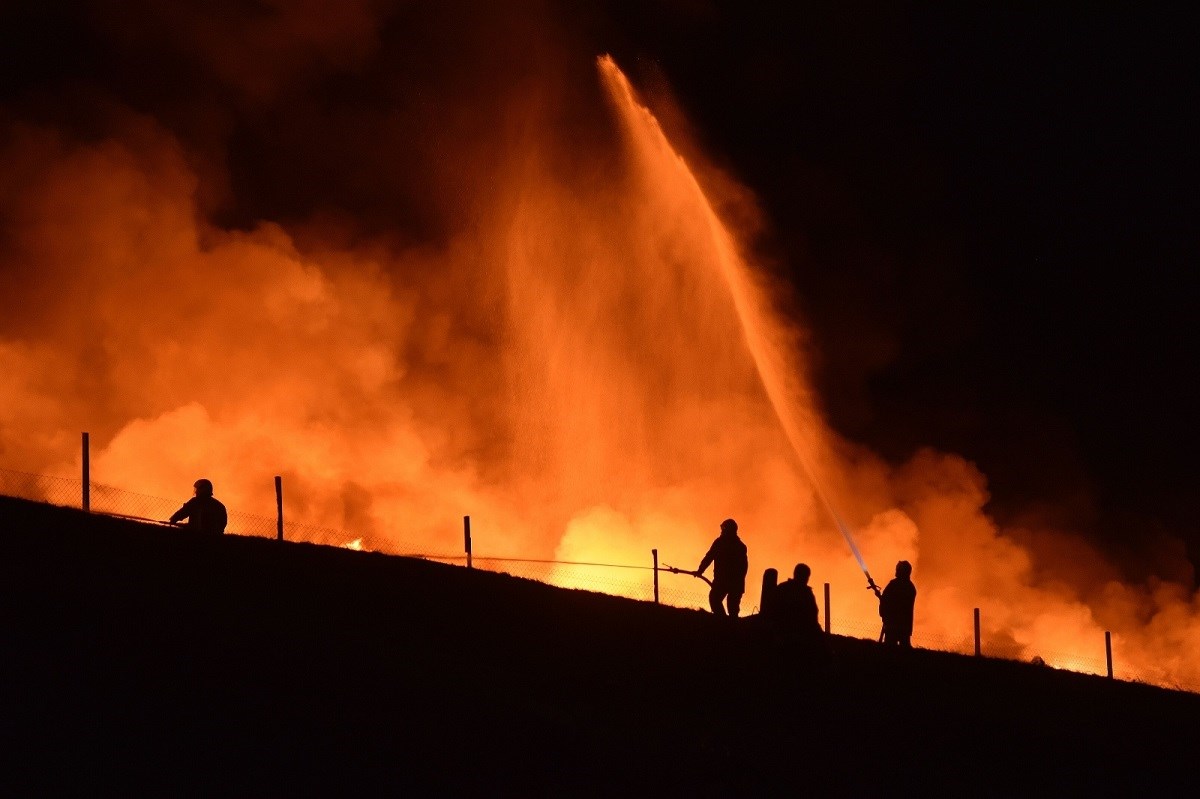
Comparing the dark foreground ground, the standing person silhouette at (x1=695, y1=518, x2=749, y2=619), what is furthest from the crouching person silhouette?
the standing person silhouette at (x1=695, y1=518, x2=749, y2=619)

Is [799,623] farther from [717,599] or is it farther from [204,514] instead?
[204,514]

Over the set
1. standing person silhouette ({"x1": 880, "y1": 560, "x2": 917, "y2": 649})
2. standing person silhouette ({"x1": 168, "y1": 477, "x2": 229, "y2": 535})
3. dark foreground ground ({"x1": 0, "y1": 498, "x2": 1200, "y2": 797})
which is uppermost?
standing person silhouette ({"x1": 168, "y1": 477, "x2": 229, "y2": 535})

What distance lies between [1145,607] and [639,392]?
1914 cm

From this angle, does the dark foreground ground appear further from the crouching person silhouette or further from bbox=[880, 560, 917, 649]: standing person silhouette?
bbox=[880, 560, 917, 649]: standing person silhouette

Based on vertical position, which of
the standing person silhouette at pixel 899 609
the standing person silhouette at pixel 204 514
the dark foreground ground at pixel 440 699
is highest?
the standing person silhouette at pixel 204 514

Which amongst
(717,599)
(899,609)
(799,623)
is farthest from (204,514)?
(899,609)

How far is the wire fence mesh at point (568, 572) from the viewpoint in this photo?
113 ft

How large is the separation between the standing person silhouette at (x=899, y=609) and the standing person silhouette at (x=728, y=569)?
2434mm

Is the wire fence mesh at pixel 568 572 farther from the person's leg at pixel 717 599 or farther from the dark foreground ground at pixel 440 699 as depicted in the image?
the dark foreground ground at pixel 440 699

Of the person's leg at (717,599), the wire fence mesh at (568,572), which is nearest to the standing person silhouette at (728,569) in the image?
the person's leg at (717,599)

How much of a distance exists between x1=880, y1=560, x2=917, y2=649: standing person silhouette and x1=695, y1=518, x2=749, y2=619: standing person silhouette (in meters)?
2.43

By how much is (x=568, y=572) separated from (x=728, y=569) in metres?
17.5

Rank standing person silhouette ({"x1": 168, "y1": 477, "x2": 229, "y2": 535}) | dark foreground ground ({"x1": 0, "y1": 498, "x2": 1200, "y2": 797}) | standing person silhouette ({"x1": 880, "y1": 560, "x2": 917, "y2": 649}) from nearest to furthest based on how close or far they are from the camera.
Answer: dark foreground ground ({"x1": 0, "y1": 498, "x2": 1200, "y2": 797})
standing person silhouette ({"x1": 168, "y1": 477, "x2": 229, "y2": 535})
standing person silhouette ({"x1": 880, "y1": 560, "x2": 917, "y2": 649})

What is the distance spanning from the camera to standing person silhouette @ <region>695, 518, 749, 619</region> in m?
21.3
